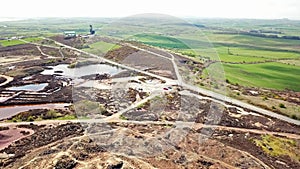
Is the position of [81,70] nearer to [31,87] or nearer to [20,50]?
[31,87]

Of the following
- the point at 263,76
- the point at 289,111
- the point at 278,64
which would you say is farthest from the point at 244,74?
the point at 289,111

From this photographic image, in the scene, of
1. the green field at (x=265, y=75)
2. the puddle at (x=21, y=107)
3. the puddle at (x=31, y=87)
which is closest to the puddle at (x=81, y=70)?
the puddle at (x=31, y=87)

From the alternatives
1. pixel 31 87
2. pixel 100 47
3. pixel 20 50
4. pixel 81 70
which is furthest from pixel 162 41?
pixel 31 87

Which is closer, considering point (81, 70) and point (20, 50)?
point (81, 70)

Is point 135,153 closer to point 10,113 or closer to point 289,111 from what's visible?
point 10,113

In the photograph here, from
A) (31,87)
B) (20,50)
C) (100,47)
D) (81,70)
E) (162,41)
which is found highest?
(162,41)

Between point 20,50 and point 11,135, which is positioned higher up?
point 20,50

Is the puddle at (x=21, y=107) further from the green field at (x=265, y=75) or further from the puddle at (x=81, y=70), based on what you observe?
the green field at (x=265, y=75)
